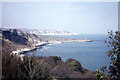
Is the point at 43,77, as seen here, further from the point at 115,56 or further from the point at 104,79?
the point at 115,56

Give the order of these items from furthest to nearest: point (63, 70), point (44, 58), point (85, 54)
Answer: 1. point (85, 54)
2. point (44, 58)
3. point (63, 70)

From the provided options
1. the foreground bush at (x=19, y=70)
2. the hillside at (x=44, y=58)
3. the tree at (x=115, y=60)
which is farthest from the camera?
the hillside at (x=44, y=58)

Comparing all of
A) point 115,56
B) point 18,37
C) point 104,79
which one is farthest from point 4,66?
point 18,37

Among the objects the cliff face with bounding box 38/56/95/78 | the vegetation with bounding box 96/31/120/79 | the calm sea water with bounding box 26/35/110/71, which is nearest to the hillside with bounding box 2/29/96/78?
the cliff face with bounding box 38/56/95/78

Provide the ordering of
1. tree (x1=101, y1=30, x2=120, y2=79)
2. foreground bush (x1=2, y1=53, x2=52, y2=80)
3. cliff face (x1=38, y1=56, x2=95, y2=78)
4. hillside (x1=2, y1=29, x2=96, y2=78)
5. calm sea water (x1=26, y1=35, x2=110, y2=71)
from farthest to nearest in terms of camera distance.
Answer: calm sea water (x1=26, y1=35, x2=110, y2=71), hillside (x1=2, y1=29, x2=96, y2=78), cliff face (x1=38, y1=56, x2=95, y2=78), foreground bush (x1=2, y1=53, x2=52, y2=80), tree (x1=101, y1=30, x2=120, y2=79)

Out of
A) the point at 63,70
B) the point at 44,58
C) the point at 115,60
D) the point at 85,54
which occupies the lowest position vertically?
the point at 85,54

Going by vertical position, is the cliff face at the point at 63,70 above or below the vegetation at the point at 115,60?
below

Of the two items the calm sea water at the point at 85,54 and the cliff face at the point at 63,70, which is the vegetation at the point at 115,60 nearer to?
the cliff face at the point at 63,70

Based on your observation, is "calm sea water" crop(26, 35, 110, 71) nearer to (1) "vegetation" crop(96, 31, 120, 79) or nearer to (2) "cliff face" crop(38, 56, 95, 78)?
(2) "cliff face" crop(38, 56, 95, 78)

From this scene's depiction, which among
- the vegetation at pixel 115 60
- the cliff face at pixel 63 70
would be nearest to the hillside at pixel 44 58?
the cliff face at pixel 63 70

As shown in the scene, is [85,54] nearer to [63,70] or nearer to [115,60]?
[63,70]

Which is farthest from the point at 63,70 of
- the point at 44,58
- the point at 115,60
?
the point at 115,60
